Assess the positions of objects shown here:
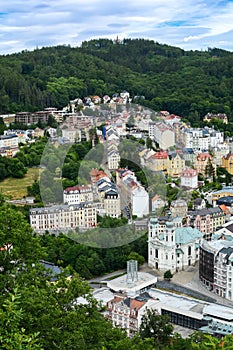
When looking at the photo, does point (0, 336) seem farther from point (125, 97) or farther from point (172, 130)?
point (125, 97)

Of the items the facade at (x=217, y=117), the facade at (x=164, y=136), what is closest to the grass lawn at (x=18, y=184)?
the facade at (x=164, y=136)

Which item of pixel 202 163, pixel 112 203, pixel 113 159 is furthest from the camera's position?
pixel 202 163

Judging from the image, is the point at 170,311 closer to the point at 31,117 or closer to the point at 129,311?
the point at 129,311

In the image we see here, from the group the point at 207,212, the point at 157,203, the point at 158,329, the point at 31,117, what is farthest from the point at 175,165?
the point at 158,329

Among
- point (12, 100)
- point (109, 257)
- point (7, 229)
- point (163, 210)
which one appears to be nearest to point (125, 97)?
point (12, 100)

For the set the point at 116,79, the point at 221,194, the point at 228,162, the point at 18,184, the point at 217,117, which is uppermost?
the point at 116,79

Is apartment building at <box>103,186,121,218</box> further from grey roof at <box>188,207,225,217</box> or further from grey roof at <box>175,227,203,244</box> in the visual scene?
grey roof at <box>175,227,203,244</box>
